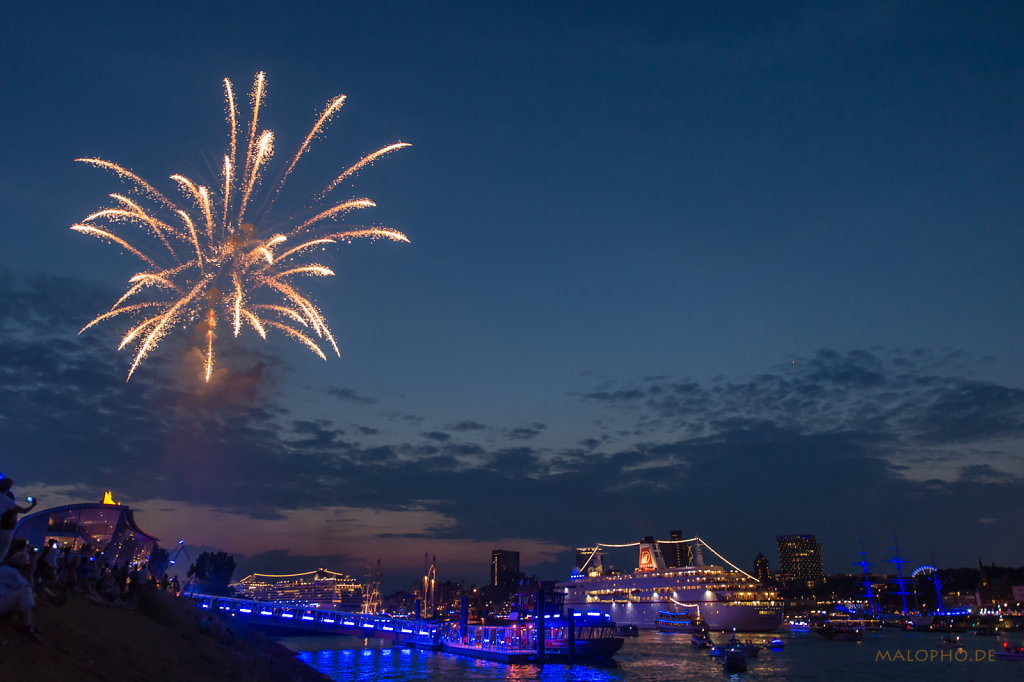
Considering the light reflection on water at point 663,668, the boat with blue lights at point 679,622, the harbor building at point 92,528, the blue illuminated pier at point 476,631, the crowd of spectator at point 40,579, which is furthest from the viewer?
the boat with blue lights at point 679,622

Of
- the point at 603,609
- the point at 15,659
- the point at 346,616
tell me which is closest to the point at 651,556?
the point at 603,609

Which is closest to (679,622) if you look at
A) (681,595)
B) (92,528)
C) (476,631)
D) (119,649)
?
(681,595)

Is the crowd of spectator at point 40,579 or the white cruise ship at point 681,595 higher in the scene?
the crowd of spectator at point 40,579

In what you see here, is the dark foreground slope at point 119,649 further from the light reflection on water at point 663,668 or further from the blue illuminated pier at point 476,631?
the blue illuminated pier at point 476,631

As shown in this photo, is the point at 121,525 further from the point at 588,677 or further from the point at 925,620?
the point at 925,620

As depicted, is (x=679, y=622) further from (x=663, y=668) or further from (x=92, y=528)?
(x=92, y=528)

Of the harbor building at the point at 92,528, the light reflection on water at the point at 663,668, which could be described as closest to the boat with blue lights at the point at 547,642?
the light reflection on water at the point at 663,668
